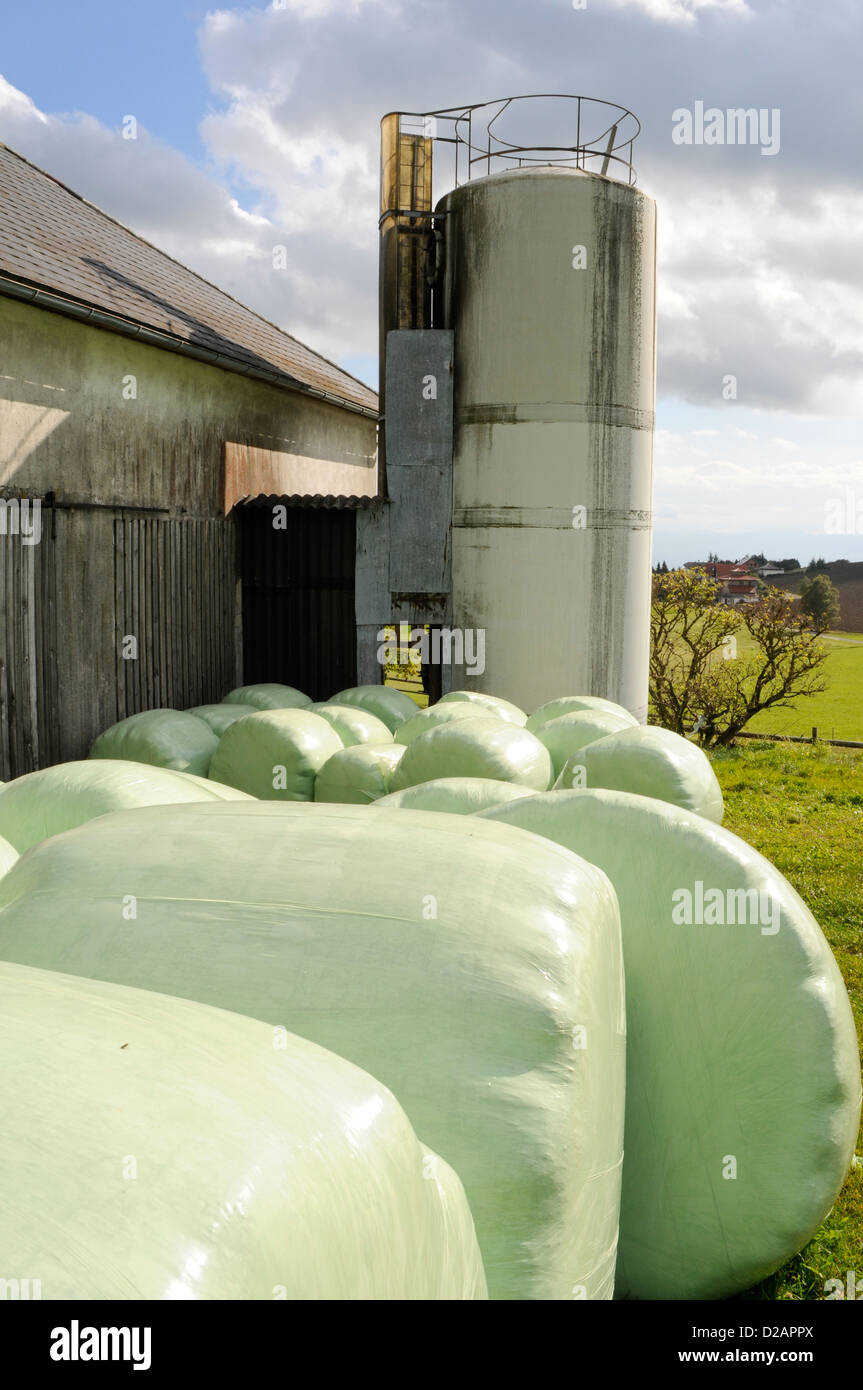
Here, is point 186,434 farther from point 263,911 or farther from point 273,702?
point 263,911

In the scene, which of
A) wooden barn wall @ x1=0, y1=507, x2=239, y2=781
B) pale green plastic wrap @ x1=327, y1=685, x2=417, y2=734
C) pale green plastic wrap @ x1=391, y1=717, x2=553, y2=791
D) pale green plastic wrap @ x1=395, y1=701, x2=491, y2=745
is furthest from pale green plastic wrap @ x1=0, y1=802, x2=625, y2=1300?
pale green plastic wrap @ x1=327, y1=685, x2=417, y2=734

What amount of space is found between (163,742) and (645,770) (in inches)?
149

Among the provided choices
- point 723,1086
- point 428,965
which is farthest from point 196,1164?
point 723,1086

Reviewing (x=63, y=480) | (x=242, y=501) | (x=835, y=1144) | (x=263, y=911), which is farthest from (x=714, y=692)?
(x=263, y=911)

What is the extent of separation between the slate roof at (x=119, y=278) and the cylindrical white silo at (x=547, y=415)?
275cm

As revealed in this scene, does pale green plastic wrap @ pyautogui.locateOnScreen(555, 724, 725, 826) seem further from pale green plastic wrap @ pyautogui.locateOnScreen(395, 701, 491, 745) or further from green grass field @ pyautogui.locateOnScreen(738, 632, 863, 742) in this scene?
green grass field @ pyautogui.locateOnScreen(738, 632, 863, 742)

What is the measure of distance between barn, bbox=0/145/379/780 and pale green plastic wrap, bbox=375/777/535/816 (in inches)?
170

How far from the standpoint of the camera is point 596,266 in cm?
1190

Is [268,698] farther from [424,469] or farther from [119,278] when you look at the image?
[119,278]

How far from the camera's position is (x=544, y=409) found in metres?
12.0

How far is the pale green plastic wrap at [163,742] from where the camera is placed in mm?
8258

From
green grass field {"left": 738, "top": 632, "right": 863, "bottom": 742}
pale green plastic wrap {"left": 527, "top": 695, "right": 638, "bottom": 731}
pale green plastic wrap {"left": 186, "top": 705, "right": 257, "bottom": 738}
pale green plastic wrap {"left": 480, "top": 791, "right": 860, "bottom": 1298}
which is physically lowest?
green grass field {"left": 738, "top": 632, "right": 863, "bottom": 742}

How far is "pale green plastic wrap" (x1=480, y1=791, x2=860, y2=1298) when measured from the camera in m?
3.29

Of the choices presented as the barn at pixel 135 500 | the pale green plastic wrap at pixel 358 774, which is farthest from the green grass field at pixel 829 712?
the pale green plastic wrap at pixel 358 774
